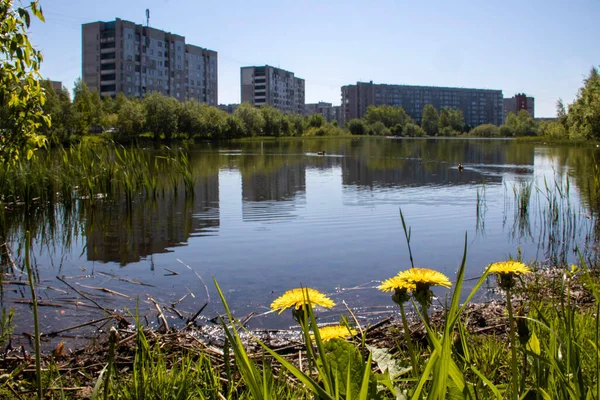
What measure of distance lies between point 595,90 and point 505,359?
57.3 m

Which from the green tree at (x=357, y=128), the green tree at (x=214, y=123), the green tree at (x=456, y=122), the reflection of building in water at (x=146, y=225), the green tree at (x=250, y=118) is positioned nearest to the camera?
the reflection of building in water at (x=146, y=225)

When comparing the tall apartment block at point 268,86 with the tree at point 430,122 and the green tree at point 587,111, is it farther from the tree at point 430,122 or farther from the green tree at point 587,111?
the green tree at point 587,111

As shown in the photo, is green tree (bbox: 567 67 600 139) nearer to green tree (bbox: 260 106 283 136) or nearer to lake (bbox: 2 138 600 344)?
lake (bbox: 2 138 600 344)

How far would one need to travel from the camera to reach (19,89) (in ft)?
19.1

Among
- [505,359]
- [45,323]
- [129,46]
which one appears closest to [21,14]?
[45,323]

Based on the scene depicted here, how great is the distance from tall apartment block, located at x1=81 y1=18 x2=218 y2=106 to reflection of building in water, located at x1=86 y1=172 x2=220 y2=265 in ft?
341

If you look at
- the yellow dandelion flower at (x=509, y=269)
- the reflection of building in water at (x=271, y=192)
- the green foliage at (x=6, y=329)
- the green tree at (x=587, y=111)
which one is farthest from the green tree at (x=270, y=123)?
the yellow dandelion flower at (x=509, y=269)

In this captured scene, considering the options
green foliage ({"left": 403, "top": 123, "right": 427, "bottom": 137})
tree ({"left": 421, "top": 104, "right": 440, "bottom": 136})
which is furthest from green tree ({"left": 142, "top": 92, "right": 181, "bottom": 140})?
tree ({"left": 421, "top": 104, "right": 440, "bottom": 136})

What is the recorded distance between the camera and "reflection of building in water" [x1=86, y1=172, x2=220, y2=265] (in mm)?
9000

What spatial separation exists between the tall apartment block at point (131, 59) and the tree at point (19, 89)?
112 m

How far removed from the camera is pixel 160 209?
13.4 m

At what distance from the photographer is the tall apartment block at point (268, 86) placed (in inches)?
6678

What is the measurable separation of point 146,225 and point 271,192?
7.06 m

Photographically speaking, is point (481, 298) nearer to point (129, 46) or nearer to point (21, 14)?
point (21, 14)
